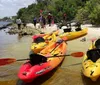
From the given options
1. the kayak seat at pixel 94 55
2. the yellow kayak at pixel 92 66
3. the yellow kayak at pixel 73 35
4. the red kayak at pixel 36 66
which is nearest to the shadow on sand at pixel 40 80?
the red kayak at pixel 36 66

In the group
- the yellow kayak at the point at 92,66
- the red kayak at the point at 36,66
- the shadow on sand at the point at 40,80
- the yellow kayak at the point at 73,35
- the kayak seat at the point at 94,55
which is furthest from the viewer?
the yellow kayak at the point at 73,35

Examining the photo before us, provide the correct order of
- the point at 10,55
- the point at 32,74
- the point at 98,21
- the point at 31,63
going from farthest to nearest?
the point at 98,21
the point at 10,55
the point at 31,63
the point at 32,74

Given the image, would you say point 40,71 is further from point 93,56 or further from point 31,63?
point 93,56

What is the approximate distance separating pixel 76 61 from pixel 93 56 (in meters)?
2.25

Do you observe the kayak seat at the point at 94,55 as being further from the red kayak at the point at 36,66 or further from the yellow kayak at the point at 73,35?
the yellow kayak at the point at 73,35

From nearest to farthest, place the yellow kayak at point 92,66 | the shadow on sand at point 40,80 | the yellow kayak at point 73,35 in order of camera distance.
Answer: the yellow kayak at point 92,66 → the shadow on sand at point 40,80 → the yellow kayak at point 73,35

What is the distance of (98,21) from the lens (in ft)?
69.9

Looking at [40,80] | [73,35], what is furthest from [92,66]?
[73,35]

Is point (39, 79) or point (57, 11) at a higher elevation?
point (57, 11)

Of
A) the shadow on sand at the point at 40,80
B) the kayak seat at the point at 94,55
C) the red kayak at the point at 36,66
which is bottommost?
the shadow on sand at the point at 40,80

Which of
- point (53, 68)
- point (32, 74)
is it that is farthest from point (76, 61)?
point (32, 74)

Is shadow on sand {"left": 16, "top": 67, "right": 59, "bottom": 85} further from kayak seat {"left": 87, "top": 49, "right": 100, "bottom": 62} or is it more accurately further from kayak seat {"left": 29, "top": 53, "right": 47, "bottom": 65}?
kayak seat {"left": 87, "top": 49, "right": 100, "bottom": 62}

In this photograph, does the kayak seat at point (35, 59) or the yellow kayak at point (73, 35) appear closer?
the kayak seat at point (35, 59)

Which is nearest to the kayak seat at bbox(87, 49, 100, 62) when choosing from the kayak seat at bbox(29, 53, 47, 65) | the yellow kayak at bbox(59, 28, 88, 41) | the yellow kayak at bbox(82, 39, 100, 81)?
the yellow kayak at bbox(82, 39, 100, 81)
